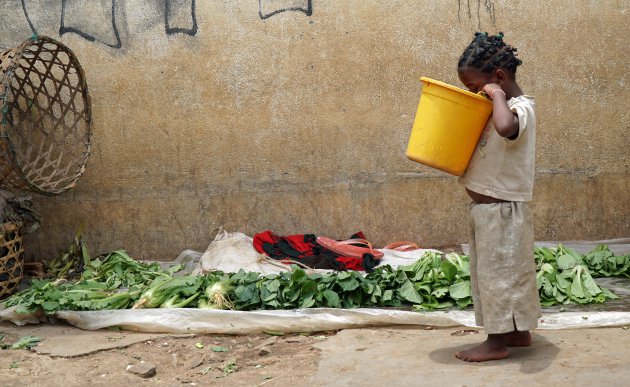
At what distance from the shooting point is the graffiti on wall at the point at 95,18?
237 inches

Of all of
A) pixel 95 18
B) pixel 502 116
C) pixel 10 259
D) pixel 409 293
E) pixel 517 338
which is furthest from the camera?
pixel 95 18

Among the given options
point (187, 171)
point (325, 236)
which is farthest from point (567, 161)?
point (187, 171)

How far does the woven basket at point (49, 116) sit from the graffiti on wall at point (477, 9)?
2.77m

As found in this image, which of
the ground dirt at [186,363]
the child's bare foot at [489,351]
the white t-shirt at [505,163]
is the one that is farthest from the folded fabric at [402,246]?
the white t-shirt at [505,163]

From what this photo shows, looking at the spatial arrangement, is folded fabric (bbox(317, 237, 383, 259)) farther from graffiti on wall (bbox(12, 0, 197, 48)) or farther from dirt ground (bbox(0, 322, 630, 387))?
graffiti on wall (bbox(12, 0, 197, 48))

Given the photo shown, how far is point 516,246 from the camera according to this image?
358cm

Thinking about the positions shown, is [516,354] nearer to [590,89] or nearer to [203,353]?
[203,353]

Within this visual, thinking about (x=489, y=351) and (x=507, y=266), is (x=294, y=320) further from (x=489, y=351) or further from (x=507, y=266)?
(x=507, y=266)

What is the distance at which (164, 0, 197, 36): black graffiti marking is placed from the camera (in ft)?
19.7

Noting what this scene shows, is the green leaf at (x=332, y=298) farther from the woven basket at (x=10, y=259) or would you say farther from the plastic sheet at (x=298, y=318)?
the woven basket at (x=10, y=259)

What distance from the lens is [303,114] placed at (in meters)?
6.05

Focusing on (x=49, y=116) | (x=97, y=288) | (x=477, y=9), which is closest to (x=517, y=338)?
(x=97, y=288)

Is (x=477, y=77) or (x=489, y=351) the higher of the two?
(x=477, y=77)

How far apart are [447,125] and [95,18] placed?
11.5 feet
